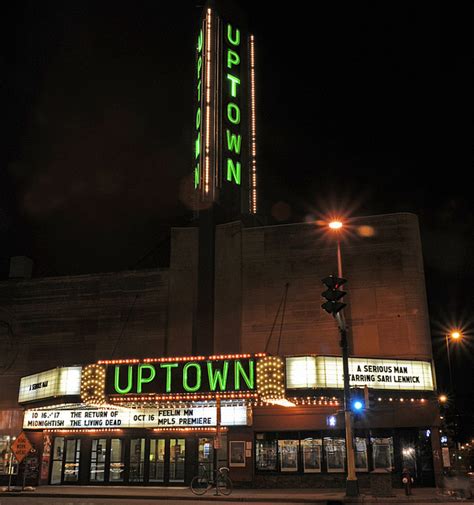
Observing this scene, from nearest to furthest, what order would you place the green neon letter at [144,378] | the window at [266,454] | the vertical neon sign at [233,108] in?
the green neon letter at [144,378], the window at [266,454], the vertical neon sign at [233,108]

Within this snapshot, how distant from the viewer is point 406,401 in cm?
2267

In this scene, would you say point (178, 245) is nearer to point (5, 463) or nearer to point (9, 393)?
point (9, 393)

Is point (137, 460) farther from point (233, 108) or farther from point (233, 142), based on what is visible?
point (233, 108)

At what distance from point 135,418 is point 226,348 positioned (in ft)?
16.6

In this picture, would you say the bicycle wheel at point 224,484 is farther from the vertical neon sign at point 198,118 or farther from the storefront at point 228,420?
the vertical neon sign at point 198,118

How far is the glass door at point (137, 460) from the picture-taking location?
24469 mm

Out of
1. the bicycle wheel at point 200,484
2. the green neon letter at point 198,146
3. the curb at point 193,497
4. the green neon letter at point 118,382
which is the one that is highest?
the green neon letter at point 198,146

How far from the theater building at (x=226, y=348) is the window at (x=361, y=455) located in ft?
0.20

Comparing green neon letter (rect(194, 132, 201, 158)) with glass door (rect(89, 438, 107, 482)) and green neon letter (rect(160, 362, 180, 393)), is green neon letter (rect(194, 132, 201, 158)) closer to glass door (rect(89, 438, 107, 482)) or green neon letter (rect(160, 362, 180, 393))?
green neon letter (rect(160, 362, 180, 393))

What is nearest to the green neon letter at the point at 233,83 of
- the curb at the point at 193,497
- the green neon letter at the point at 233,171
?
the green neon letter at the point at 233,171

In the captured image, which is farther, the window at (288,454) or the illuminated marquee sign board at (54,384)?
the window at (288,454)

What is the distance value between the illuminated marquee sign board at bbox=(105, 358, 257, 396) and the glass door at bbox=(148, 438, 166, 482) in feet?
15.5

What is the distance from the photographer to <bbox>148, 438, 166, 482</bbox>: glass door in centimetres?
2430

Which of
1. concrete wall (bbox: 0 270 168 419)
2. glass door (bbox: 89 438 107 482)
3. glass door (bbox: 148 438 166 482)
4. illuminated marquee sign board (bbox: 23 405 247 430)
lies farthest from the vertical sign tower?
glass door (bbox: 89 438 107 482)
